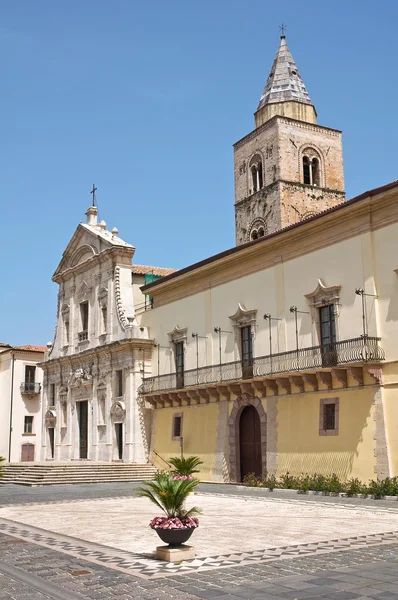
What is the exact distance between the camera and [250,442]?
91.1 feet

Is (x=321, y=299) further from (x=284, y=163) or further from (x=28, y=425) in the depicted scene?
(x=28, y=425)

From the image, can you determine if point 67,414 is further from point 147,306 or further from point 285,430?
point 285,430

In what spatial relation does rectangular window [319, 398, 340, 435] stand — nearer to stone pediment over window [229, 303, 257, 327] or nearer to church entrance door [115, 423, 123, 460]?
stone pediment over window [229, 303, 257, 327]

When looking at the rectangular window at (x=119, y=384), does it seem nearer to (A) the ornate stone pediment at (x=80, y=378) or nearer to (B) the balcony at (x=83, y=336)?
(A) the ornate stone pediment at (x=80, y=378)

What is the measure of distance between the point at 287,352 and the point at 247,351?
11.2 ft

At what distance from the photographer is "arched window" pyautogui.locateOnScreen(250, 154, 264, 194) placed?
4794 centimetres

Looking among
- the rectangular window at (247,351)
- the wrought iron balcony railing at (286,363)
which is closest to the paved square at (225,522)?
the wrought iron balcony railing at (286,363)

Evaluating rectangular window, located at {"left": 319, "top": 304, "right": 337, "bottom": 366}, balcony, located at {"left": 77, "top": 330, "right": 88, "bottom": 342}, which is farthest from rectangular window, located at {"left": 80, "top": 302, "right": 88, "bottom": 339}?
rectangular window, located at {"left": 319, "top": 304, "right": 337, "bottom": 366}

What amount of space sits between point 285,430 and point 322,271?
5952mm

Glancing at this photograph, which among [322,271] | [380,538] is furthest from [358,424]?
[380,538]

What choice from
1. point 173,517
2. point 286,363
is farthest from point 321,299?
point 173,517

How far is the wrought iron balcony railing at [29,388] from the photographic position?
49.6 meters

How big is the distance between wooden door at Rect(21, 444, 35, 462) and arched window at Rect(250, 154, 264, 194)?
23.8 meters

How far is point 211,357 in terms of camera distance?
3011 centimetres
